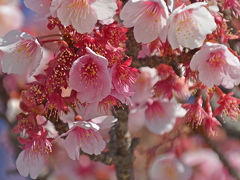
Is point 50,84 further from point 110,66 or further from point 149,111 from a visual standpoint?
point 149,111

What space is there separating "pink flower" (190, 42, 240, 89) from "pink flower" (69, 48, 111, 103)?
24cm

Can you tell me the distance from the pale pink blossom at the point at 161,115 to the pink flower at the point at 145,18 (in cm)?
50

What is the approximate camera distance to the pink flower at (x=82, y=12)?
866 millimetres

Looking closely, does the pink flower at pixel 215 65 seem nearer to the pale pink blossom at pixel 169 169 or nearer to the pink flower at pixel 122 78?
the pink flower at pixel 122 78

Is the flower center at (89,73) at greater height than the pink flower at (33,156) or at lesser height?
greater

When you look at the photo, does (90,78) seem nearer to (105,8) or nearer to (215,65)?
(105,8)

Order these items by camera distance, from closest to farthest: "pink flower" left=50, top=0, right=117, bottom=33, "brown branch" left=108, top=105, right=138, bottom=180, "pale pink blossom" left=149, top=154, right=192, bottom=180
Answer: "pink flower" left=50, top=0, right=117, bottom=33 < "brown branch" left=108, top=105, right=138, bottom=180 < "pale pink blossom" left=149, top=154, right=192, bottom=180

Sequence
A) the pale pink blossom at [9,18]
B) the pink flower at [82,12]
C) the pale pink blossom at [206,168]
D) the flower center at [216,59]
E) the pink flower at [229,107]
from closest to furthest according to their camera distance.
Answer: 1. the pink flower at [82,12]
2. the flower center at [216,59]
3. the pink flower at [229,107]
4. the pale pink blossom at [9,18]
5. the pale pink blossom at [206,168]

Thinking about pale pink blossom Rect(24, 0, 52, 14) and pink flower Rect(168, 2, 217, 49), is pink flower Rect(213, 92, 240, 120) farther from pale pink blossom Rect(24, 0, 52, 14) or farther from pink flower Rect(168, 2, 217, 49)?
pale pink blossom Rect(24, 0, 52, 14)

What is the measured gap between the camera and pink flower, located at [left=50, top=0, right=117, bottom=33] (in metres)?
0.87

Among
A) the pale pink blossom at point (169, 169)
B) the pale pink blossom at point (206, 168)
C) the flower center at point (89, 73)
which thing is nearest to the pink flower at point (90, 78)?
the flower center at point (89, 73)

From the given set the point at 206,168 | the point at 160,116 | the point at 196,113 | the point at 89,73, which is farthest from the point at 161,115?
Answer: the point at 206,168

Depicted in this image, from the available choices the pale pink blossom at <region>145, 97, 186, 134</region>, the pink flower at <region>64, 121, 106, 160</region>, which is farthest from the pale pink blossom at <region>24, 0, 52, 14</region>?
the pale pink blossom at <region>145, 97, 186, 134</region>

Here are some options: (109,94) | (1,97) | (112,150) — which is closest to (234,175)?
(112,150)
